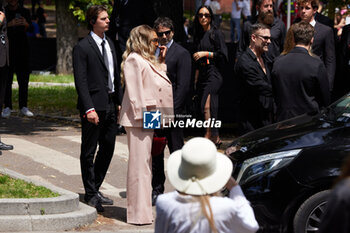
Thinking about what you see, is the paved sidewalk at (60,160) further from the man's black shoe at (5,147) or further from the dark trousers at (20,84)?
the dark trousers at (20,84)

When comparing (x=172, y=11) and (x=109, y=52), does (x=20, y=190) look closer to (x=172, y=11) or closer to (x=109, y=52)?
(x=109, y=52)

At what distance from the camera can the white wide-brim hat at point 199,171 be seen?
132 inches

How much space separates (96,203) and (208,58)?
12.7ft

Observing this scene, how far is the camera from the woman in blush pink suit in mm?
7164

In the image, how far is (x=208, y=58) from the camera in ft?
36.2

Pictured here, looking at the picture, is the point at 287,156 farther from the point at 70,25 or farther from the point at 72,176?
the point at 70,25

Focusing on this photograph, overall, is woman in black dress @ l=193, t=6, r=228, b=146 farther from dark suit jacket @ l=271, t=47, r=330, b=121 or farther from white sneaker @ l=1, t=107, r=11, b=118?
white sneaker @ l=1, t=107, r=11, b=118

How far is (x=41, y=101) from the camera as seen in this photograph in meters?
17.0

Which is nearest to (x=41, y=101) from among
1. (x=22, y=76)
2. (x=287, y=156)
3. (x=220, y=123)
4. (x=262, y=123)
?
(x=22, y=76)

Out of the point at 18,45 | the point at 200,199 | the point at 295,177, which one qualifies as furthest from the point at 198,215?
the point at 18,45

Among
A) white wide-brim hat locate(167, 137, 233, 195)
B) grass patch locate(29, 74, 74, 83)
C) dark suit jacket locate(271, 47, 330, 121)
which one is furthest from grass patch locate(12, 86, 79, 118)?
white wide-brim hat locate(167, 137, 233, 195)

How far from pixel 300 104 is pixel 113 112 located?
193 centimetres

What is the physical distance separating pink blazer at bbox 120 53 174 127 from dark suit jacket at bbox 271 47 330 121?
1.25 metres

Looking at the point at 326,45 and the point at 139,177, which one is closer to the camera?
the point at 139,177
